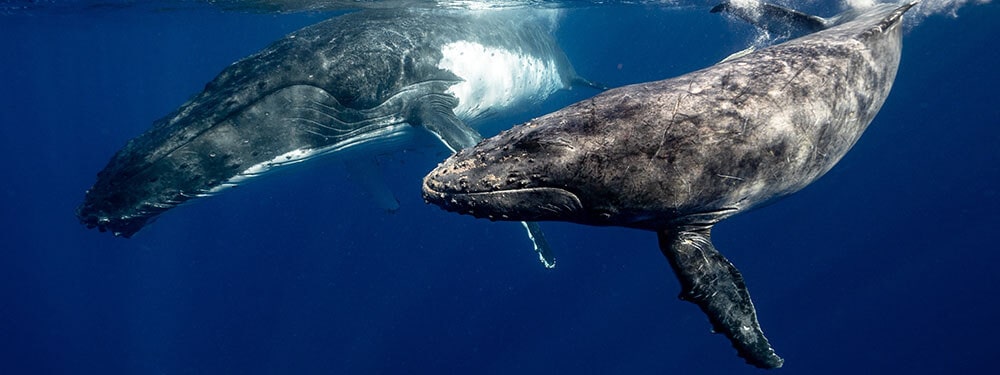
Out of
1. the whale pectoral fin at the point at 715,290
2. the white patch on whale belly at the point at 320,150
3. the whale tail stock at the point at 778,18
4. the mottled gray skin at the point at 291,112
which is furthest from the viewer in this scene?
the white patch on whale belly at the point at 320,150

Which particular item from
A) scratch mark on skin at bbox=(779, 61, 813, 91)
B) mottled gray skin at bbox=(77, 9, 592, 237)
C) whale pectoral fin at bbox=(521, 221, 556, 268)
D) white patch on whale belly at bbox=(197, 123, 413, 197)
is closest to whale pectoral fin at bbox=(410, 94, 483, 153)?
mottled gray skin at bbox=(77, 9, 592, 237)

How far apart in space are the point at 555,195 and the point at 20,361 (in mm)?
49068

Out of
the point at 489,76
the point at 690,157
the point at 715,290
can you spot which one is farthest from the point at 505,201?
the point at 489,76

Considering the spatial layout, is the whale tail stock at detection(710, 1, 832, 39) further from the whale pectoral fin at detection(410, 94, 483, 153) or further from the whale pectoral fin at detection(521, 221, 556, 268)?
the whale pectoral fin at detection(410, 94, 483, 153)

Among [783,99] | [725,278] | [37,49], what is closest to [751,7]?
[783,99]

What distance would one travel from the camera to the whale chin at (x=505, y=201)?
9.75ft

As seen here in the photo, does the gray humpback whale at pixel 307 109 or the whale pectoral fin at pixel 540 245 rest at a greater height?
the gray humpback whale at pixel 307 109

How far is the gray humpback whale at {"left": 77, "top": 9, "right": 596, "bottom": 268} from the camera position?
6.00 metres

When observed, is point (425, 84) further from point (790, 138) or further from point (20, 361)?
point (20, 361)

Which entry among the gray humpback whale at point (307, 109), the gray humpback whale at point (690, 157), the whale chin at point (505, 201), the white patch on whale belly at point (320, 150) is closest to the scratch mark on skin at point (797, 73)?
the gray humpback whale at point (690, 157)

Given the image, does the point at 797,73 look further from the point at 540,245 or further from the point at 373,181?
the point at 373,181

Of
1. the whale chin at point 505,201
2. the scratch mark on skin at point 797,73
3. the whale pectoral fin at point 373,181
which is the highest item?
the scratch mark on skin at point 797,73

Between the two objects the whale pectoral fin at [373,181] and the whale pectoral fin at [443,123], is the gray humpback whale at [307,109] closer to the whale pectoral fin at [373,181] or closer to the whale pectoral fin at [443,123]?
the whale pectoral fin at [443,123]

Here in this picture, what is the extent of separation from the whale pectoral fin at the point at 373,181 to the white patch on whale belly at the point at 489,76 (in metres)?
4.74
